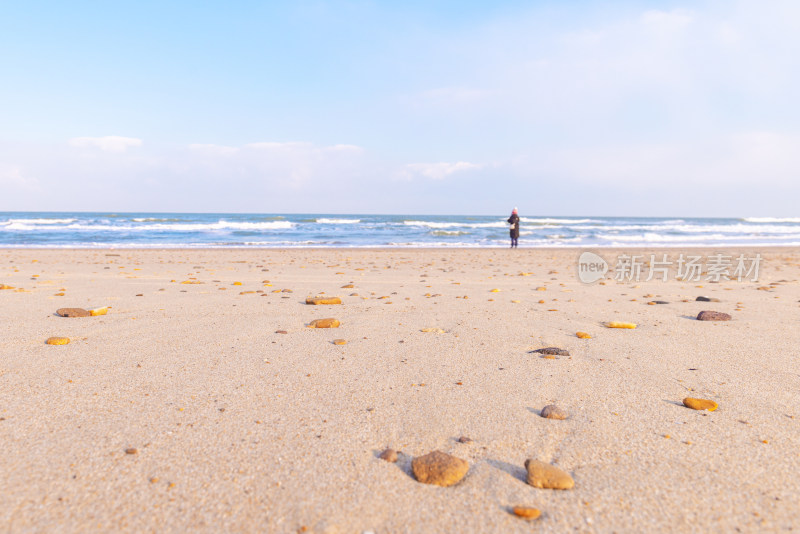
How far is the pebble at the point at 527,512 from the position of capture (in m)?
1.34

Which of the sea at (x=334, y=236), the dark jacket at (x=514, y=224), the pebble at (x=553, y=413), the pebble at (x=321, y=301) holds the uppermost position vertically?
the dark jacket at (x=514, y=224)

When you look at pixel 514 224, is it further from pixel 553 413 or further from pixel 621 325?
pixel 553 413

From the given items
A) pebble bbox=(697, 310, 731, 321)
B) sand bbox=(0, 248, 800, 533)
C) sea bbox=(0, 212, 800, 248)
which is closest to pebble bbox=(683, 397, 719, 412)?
sand bbox=(0, 248, 800, 533)

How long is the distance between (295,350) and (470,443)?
1.45 meters

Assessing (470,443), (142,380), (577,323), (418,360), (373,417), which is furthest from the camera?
(577,323)

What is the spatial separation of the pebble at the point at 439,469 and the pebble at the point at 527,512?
8.3 inches

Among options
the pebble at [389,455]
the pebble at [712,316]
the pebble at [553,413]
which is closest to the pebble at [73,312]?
the pebble at [389,455]

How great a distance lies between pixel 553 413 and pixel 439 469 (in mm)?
680

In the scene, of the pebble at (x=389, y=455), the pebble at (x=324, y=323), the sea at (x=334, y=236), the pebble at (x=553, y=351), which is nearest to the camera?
the pebble at (x=389, y=455)

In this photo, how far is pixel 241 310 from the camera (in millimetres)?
4117

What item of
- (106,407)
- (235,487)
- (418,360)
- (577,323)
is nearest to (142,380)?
(106,407)

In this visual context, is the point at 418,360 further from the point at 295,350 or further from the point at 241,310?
the point at 241,310

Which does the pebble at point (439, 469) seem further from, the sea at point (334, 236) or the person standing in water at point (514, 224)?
the sea at point (334, 236)

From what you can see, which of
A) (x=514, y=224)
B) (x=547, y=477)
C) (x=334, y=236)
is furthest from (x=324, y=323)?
(x=334, y=236)
